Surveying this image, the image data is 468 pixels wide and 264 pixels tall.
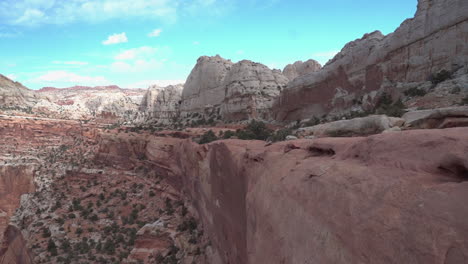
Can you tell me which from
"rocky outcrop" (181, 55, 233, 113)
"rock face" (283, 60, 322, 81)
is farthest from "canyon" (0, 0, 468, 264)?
"rock face" (283, 60, 322, 81)

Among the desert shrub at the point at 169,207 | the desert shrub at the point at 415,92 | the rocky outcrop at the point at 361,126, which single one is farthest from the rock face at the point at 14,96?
the desert shrub at the point at 415,92

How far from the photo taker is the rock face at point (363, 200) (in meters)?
2.31

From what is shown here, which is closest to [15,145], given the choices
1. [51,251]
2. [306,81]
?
[51,251]

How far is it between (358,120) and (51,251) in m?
18.3

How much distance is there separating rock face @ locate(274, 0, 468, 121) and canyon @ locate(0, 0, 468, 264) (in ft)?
0.29

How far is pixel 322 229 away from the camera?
3.54 m

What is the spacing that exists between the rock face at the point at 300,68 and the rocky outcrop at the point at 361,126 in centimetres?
4058

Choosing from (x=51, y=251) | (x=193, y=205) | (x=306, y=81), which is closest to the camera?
(x=51, y=251)

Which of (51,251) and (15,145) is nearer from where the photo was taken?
(51,251)

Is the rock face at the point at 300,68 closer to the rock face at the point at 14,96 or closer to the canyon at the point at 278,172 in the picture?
the canyon at the point at 278,172

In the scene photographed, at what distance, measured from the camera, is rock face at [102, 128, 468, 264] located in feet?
7.59

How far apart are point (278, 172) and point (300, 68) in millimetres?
49320

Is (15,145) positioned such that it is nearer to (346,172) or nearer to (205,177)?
(205,177)

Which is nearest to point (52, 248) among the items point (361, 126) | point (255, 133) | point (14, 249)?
point (14, 249)
